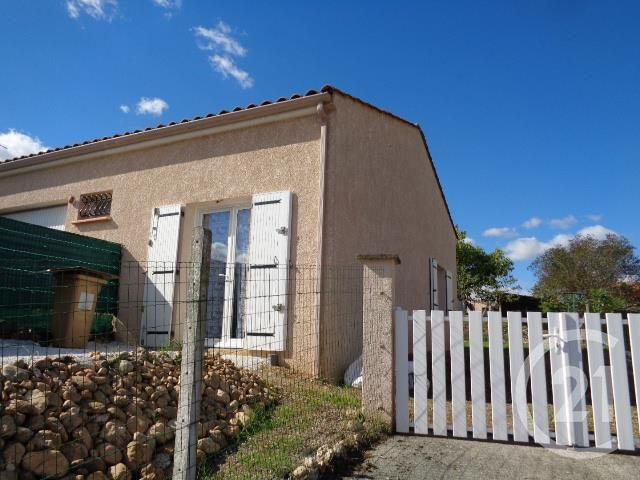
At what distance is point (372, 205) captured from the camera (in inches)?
A: 287

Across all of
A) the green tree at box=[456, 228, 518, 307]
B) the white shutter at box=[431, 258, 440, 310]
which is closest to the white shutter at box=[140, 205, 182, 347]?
the white shutter at box=[431, 258, 440, 310]

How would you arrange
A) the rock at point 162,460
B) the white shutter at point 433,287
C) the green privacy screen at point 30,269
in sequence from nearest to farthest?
1. the rock at point 162,460
2. the green privacy screen at point 30,269
3. the white shutter at point 433,287

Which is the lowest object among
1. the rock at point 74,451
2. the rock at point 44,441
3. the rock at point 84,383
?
the rock at point 74,451

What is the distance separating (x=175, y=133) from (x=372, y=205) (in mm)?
3454

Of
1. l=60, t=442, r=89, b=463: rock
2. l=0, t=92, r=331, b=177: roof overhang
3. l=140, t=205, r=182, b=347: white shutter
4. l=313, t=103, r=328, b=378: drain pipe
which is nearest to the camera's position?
l=60, t=442, r=89, b=463: rock

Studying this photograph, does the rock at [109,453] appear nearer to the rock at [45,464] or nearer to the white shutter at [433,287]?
the rock at [45,464]

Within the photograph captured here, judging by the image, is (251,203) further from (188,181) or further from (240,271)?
(188,181)

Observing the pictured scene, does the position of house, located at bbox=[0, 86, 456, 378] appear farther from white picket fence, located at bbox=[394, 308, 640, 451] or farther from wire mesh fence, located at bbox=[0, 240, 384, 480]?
white picket fence, located at bbox=[394, 308, 640, 451]

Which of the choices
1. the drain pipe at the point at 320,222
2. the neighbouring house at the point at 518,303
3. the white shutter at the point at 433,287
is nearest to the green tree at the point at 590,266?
the neighbouring house at the point at 518,303

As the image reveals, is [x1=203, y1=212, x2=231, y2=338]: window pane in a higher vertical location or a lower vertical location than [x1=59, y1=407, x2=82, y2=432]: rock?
higher

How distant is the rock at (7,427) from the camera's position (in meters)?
2.74

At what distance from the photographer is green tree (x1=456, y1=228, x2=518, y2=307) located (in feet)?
71.2

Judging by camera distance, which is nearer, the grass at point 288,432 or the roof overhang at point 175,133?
the grass at point 288,432

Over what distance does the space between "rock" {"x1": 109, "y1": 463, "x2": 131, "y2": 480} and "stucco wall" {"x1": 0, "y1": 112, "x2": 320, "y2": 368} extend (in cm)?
299
